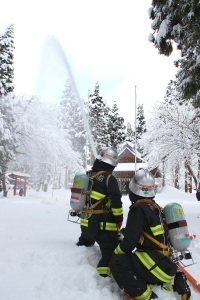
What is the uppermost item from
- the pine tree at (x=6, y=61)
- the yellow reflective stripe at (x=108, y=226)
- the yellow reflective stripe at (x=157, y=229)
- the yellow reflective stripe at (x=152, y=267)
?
the pine tree at (x=6, y=61)

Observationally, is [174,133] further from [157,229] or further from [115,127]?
[115,127]

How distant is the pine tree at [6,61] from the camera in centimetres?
2094

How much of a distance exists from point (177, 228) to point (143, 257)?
525 mm

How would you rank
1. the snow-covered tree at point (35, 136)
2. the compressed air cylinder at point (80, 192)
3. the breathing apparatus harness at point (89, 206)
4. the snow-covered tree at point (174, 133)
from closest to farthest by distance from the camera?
the breathing apparatus harness at point (89, 206)
the compressed air cylinder at point (80, 192)
the snow-covered tree at point (174, 133)
the snow-covered tree at point (35, 136)

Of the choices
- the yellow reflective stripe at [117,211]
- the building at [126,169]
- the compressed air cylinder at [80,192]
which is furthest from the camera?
the building at [126,169]

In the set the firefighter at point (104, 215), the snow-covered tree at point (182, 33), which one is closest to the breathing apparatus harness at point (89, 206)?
the firefighter at point (104, 215)

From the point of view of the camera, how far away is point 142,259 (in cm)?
369

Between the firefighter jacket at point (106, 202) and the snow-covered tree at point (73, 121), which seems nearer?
the firefighter jacket at point (106, 202)

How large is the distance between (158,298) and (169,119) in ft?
69.1

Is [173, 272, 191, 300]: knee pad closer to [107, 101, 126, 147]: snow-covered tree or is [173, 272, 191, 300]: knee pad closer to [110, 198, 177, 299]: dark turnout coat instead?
[110, 198, 177, 299]: dark turnout coat

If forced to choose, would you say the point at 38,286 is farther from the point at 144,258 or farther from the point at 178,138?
the point at 178,138

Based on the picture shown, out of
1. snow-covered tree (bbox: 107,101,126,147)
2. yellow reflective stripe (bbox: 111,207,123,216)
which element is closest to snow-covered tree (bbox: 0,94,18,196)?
yellow reflective stripe (bbox: 111,207,123,216)

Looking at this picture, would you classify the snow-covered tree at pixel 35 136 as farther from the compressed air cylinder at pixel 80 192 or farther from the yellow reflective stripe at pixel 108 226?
the yellow reflective stripe at pixel 108 226

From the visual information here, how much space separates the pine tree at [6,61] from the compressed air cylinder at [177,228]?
1887 centimetres
